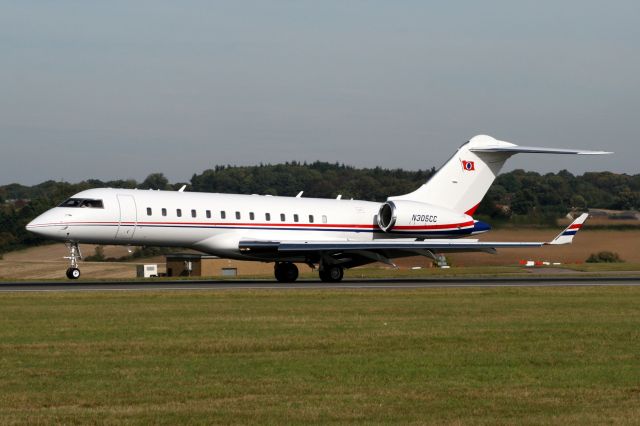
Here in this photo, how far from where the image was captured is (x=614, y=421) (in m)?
10.2

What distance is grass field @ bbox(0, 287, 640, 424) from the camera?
1084 cm

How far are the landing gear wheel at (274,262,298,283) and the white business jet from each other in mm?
36

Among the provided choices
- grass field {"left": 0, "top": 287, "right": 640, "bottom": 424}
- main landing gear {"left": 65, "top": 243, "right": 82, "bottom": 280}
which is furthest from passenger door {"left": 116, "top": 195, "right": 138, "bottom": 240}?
grass field {"left": 0, "top": 287, "right": 640, "bottom": 424}

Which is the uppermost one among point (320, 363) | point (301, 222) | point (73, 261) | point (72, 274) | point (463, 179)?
point (463, 179)

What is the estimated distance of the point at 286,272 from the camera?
37344mm

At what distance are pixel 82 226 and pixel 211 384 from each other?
22.4 metres

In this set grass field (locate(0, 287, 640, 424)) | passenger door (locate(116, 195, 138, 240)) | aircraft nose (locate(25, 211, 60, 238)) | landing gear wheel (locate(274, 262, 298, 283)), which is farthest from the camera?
landing gear wheel (locate(274, 262, 298, 283))

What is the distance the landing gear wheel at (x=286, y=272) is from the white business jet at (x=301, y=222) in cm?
4

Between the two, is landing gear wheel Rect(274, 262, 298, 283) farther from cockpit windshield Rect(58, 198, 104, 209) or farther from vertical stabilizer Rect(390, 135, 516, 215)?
cockpit windshield Rect(58, 198, 104, 209)

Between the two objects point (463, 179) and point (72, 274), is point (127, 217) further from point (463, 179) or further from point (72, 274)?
point (463, 179)

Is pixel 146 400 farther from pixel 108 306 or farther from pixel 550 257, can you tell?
pixel 550 257

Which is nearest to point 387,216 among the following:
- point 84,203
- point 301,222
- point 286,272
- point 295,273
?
point 301,222

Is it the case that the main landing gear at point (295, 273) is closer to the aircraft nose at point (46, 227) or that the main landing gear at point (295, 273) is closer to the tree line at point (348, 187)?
the aircraft nose at point (46, 227)

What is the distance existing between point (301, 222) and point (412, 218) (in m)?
4.39
